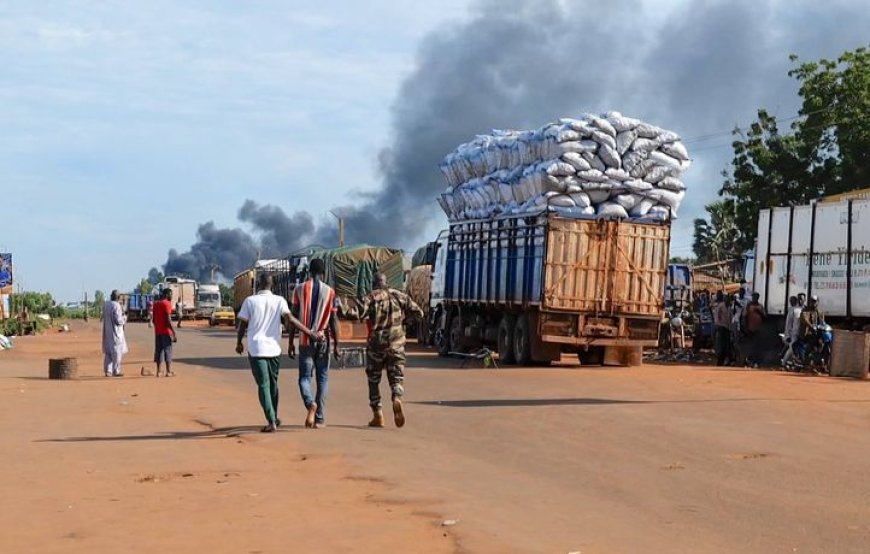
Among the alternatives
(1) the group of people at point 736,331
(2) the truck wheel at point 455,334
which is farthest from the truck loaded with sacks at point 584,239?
(1) the group of people at point 736,331

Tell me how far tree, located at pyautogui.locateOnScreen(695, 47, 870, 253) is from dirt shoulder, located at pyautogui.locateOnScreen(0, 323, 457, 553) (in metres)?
32.0

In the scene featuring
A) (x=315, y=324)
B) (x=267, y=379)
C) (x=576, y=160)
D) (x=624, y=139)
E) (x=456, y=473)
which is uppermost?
(x=624, y=139)

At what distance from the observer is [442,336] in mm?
30141

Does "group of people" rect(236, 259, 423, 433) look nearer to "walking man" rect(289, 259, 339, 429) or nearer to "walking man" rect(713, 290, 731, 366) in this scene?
"walking man" rect(289, 259, 339, 429)

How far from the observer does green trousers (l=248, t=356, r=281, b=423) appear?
13.1 meters

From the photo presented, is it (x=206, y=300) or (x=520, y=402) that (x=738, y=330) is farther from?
(x=206, y=300)

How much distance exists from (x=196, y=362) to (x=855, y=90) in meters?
25.1

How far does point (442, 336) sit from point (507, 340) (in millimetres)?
4161

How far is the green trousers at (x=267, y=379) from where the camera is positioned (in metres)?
13.1

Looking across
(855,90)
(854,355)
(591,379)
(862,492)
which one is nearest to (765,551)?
(862,492)

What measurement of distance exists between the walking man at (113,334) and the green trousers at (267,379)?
10527 millimetres

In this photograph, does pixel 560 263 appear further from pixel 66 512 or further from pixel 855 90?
pixel 855 90

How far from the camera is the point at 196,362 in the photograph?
29359 mm

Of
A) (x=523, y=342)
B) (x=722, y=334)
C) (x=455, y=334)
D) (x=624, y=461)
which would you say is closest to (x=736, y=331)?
(x=722, y=334)
